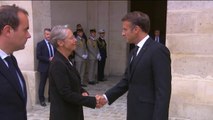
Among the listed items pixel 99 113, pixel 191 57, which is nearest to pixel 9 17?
pixel 191 57

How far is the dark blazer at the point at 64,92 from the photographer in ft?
9.83

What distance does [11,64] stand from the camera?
210 cm

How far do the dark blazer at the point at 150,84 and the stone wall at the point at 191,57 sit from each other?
2611 millimetres

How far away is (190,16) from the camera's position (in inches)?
210

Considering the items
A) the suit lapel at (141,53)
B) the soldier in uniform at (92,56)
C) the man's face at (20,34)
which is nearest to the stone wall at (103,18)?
the soldier in uniform at (92,56)

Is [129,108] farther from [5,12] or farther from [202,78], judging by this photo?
[202,78]

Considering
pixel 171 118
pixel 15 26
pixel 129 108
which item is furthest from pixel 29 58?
pixel 15 26

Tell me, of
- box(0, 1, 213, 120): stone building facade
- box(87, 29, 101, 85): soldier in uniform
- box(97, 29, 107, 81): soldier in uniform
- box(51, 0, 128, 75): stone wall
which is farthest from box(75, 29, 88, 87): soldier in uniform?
box(0, 1, 213, 120): stone building facade

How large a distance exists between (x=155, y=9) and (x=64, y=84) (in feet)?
28.4

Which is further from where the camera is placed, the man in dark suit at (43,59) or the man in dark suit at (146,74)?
the man in dark suit at (43,59)

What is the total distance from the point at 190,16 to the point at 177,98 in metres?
1.44

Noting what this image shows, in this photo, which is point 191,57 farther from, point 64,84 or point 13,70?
point 13,70

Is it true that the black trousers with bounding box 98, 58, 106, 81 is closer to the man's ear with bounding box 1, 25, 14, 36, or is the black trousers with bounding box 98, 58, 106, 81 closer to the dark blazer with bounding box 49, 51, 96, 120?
the dark blazer with bounding box 49, 51, 96, 120

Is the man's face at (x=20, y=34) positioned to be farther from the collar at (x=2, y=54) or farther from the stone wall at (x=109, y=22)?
the stone wall at (x=109, y=22)
